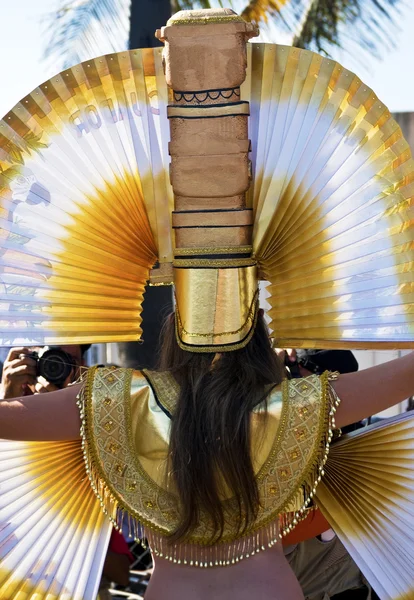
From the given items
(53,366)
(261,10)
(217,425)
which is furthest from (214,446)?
(261,10)

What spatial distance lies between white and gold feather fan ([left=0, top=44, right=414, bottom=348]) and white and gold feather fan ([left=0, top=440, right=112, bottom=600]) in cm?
32

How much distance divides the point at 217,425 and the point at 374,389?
0.35m

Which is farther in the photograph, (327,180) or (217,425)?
(327,180)

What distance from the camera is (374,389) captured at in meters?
1.92

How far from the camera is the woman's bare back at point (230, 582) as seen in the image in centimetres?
199

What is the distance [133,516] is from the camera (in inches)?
78.5

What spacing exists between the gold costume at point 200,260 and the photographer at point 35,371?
921 mm

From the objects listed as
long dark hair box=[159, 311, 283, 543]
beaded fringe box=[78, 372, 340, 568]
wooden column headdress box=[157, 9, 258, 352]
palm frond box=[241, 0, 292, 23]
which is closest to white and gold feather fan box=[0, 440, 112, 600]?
beaded fringe box=[78, 372, 340, 568]

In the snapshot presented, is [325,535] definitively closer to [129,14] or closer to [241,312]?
[241,312]

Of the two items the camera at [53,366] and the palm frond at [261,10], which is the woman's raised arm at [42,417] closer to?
the camera at [53,366]

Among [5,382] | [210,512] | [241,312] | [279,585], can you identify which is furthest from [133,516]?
[5,382]

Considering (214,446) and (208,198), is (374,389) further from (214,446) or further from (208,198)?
(208,198)

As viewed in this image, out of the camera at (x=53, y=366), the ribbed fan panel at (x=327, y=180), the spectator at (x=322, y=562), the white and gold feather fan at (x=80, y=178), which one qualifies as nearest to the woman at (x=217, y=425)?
the ribbed fan panel at (x=327, y=180)

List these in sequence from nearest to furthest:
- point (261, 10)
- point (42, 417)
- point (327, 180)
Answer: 1. point (42, 417)
2. point (327, 180)
3. point (261, 10)
